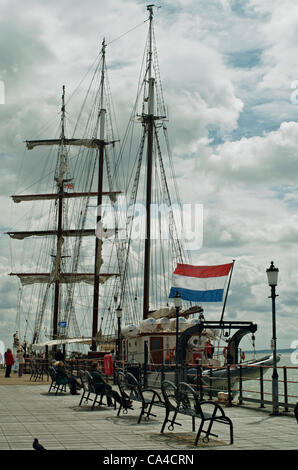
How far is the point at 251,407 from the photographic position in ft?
54.0

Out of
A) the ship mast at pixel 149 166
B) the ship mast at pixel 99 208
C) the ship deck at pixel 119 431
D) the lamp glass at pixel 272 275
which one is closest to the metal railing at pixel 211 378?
the ship deck at pixel 119 431

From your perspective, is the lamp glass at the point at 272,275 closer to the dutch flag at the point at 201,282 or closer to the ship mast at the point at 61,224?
the dutch flag at the point at 201,282

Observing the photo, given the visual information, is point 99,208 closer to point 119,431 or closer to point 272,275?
point 272,275

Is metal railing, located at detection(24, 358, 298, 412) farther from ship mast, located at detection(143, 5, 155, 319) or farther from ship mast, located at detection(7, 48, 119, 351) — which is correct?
ship mast, located at detection(7, 48, 119, 351)

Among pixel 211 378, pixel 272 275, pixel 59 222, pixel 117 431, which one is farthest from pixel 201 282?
pixel 59 222

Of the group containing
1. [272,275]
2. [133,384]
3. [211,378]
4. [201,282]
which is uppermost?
[201,282]

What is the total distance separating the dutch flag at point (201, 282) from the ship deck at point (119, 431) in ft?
40.4

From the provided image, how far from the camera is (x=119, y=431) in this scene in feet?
38.1

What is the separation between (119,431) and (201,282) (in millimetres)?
18074

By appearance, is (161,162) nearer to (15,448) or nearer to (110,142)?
(110,142)

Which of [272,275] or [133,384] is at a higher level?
[272,275]

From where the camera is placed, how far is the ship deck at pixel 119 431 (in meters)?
9.92

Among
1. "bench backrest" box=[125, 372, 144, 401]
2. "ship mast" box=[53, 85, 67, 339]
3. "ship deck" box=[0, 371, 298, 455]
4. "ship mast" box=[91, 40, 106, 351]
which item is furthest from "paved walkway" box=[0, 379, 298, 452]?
"ship mast" box=[53, 85, 67, 339]

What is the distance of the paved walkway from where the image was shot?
9945 millimetres
